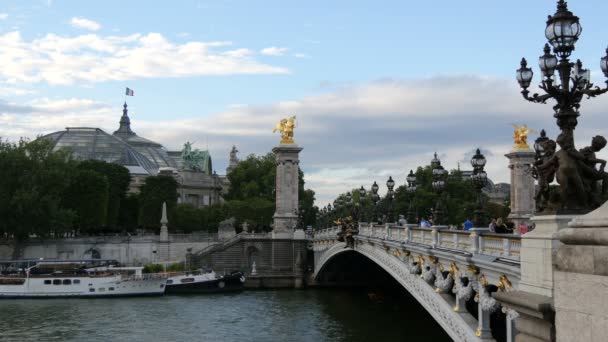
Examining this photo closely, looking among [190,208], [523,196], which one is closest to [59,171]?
[190,208]

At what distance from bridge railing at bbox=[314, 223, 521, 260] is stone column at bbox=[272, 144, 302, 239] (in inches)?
1297

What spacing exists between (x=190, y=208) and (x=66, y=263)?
117 feet

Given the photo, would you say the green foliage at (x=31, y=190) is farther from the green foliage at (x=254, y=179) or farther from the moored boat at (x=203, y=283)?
the green foliage at (x=254, y=179)

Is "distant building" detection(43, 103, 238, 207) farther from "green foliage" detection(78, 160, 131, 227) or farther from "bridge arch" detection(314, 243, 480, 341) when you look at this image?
"bridge arch" detection(314, 243, 480, 341)

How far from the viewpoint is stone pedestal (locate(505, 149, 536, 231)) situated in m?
57.8

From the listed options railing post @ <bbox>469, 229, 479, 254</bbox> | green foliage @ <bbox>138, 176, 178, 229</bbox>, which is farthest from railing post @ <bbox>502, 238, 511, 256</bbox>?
green foliage @ <bbox>138, 176, 178, 229</bbox>

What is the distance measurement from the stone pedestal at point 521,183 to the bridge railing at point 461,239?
1223 inches

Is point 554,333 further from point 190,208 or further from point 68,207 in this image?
point 190,208

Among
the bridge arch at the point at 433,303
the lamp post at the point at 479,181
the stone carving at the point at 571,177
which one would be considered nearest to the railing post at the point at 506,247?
the lamp post at the point at 479,181

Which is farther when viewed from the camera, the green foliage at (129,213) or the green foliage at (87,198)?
the green foliage at (129,213)

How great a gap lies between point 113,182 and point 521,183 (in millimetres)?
A: 46835

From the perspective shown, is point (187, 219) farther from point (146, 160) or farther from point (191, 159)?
point (146, 160)

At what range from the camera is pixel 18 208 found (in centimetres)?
5834

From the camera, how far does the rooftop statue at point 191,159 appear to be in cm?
12441
